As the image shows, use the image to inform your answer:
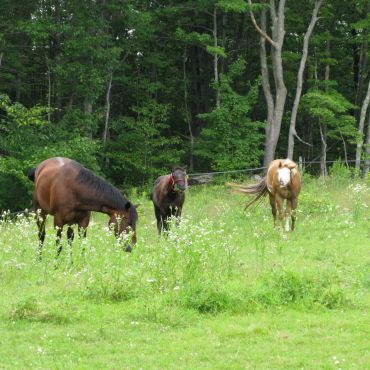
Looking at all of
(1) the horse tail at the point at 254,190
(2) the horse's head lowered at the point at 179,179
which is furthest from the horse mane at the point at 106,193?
(1) the horse tail at the point at 254,190

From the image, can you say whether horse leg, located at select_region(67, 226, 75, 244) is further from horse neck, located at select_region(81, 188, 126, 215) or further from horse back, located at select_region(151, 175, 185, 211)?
horse back, located at select_region(151, 175, 185, 211)

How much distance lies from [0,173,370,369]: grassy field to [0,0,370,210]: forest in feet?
44.8

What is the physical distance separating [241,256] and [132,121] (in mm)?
18469

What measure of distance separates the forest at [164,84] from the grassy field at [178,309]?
1365 centimetres

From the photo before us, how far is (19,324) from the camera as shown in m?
6.51

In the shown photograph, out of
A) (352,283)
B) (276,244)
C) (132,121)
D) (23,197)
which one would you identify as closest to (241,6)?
(132,121)

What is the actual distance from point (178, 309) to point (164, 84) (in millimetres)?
26136

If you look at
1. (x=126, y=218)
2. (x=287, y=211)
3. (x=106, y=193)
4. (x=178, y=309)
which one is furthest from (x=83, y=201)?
(x=287, y=211)

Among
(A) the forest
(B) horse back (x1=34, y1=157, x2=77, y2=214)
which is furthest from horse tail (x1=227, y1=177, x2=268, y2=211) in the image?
(A) the forest

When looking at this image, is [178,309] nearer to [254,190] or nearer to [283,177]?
[283,177]

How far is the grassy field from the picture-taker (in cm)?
568

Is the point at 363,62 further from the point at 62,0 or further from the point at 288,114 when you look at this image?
the point at 62,0

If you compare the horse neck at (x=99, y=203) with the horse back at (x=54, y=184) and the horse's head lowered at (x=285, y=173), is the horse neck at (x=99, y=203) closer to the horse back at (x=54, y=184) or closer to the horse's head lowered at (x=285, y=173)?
the horse back at (x=54, y=184)

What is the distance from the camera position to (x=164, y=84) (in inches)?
1265
